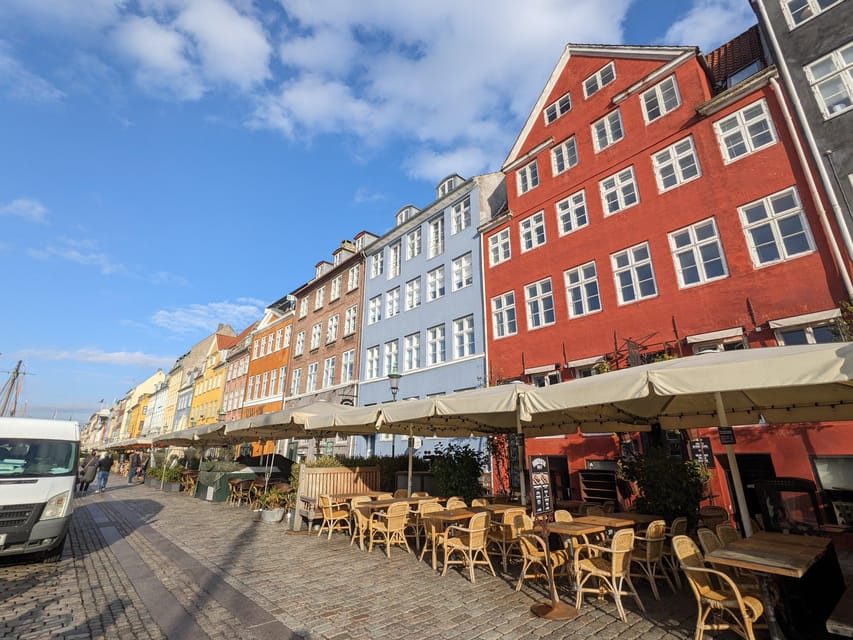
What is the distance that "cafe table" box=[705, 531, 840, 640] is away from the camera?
3.65 metres

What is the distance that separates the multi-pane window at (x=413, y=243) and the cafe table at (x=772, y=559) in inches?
840

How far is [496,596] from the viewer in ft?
18.6

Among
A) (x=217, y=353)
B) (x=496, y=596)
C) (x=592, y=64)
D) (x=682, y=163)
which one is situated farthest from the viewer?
(x=217, y=353)

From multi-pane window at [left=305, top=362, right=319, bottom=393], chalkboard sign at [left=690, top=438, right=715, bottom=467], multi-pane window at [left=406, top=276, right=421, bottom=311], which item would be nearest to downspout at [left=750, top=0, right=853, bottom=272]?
chalkboard sign at [left=690, top=438, right=715, bottom=467]

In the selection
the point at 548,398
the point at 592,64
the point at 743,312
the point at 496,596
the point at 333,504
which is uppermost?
the point at 592,64

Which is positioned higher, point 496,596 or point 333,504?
point 333,504

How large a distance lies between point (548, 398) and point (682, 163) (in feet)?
39.0

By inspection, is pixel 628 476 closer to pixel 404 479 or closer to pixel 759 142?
pixel 404 479

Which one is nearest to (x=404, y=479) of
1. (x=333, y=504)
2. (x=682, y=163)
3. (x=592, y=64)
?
(x=333, y=504)

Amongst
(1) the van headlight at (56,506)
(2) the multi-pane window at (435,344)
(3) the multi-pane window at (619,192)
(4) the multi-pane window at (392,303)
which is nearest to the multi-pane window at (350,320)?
(4) the multi-pane window at (392,303)

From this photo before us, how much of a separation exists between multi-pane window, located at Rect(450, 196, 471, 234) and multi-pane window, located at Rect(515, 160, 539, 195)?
3.28 metres

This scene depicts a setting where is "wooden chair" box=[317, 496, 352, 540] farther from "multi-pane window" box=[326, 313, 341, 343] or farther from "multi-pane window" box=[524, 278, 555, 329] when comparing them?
"multi-pane window" box=[326, 313, 341, 343]

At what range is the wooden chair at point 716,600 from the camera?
3.93 m

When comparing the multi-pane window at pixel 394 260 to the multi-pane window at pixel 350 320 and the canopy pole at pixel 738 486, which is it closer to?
the multi-pane window at pixel 350 320
